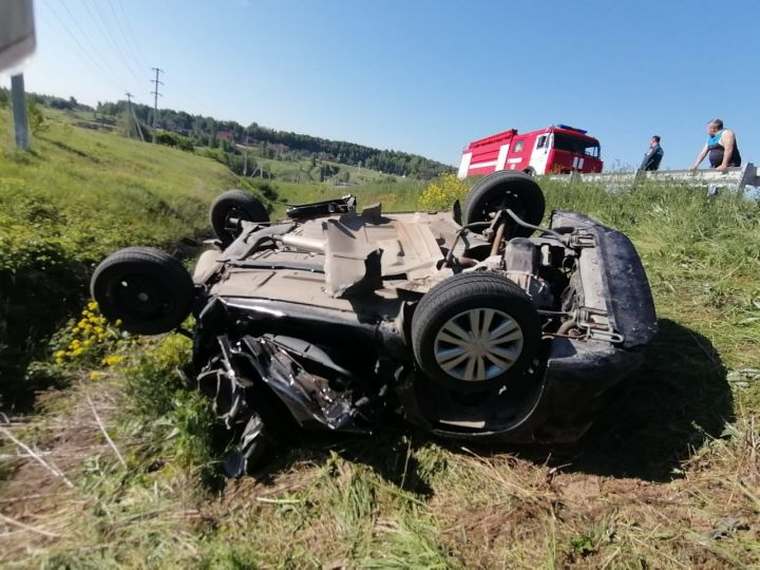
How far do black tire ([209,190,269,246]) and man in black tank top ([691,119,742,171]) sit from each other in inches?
234

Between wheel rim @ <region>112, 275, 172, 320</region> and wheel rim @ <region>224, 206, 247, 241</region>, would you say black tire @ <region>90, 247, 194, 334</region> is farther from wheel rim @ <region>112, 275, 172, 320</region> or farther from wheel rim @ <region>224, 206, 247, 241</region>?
wheel rim @ <region>224, 206, 247, 241</region>

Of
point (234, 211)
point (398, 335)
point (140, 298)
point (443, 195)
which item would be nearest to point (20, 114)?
point (234, 211)

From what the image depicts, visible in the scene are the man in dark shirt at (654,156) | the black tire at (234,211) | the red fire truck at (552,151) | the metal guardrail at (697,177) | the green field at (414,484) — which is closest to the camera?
the green field at (414,484)

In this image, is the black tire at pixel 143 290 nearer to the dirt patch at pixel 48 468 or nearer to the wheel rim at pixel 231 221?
the dirt patch at pixel 48 468

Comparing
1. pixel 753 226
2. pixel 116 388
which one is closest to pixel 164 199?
pixel 116 388

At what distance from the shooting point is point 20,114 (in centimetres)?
1115

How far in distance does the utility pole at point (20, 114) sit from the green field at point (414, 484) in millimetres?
9738

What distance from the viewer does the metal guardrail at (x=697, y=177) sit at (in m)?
5.67

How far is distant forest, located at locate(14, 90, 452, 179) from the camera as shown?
77938 mm

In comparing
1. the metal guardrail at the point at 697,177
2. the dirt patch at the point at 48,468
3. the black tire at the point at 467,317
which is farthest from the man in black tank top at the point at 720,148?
the dirt patch at the point at 48,468

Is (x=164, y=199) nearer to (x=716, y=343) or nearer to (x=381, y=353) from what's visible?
(x=381, y=353)

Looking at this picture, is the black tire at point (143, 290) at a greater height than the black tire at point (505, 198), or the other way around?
the black tire at point (505, 198)

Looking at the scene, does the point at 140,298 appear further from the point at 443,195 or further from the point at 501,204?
the point at 443,195

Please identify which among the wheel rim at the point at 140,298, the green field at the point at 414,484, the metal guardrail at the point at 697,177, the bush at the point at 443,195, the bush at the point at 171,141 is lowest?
the green field at the point at 414,484
